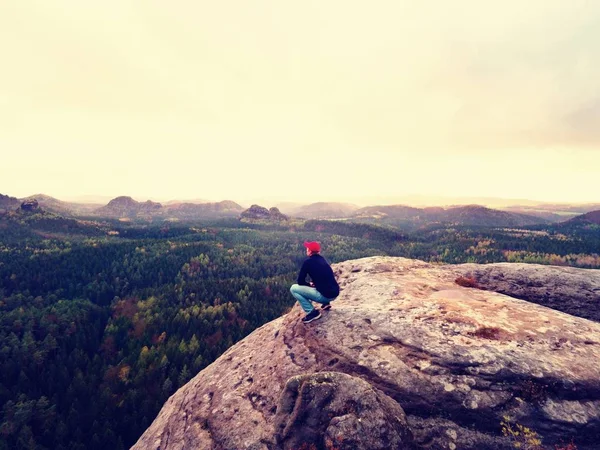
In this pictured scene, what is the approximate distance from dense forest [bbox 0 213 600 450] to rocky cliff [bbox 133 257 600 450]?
49.6 metres

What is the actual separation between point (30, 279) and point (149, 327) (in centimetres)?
9202

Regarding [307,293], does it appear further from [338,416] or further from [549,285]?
[549,285]

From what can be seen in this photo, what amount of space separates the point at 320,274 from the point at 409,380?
7.07 m

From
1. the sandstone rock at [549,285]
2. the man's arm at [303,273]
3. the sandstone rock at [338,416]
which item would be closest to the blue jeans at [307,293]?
the man's arm at [303,273]

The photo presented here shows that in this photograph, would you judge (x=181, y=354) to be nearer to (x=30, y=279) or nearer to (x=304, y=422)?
(x=304, y=422)

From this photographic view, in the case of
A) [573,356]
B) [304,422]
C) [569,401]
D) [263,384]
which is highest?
[573,356]

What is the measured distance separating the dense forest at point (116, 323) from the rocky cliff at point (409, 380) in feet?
163

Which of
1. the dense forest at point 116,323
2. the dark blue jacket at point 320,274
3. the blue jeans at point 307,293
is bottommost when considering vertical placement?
the dense forest at point 116,323

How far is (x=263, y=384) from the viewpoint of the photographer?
17797 mm

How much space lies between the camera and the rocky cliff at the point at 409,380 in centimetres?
1251

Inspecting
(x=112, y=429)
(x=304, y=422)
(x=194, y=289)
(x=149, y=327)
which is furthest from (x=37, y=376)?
(x=304, y=422)

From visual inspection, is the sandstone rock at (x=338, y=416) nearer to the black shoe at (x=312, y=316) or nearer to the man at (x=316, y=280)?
the man at (x=316, y=280)

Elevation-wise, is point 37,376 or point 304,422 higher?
Result: point 304,422

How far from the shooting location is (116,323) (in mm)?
93250
